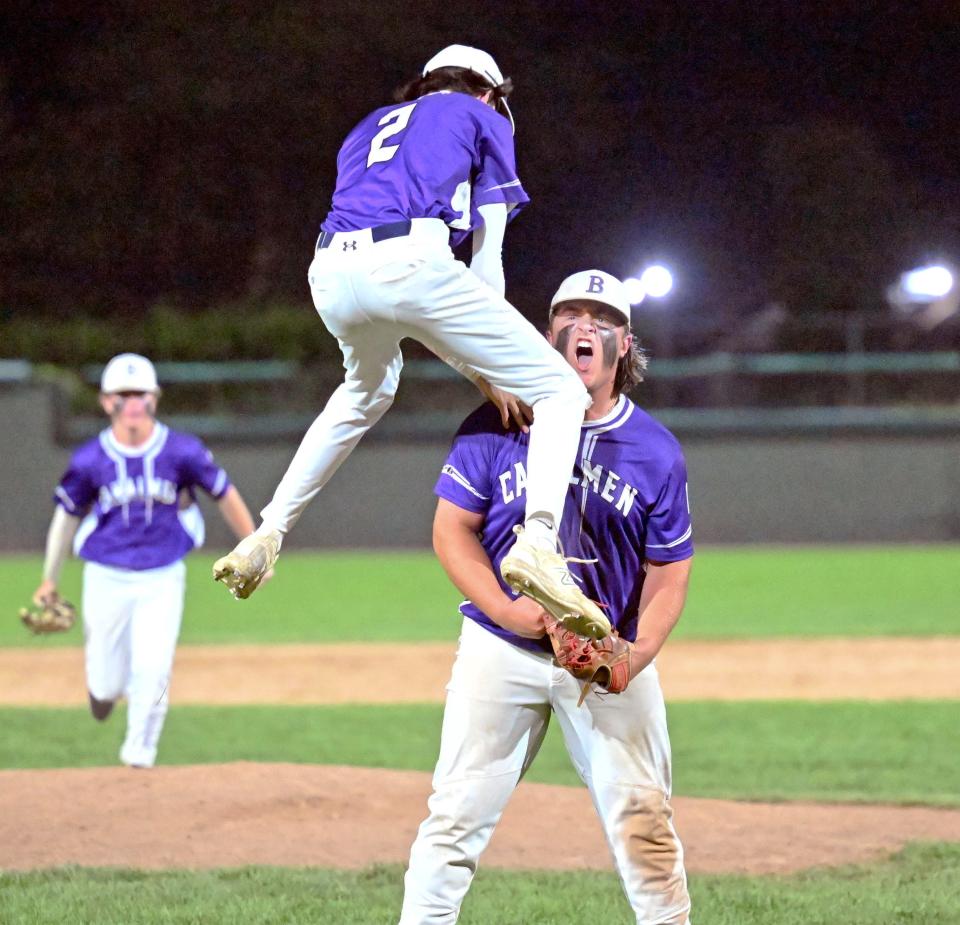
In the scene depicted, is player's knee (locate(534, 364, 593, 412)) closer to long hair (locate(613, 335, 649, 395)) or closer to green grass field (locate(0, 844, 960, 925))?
long hair (locate(613, 335, 649, 395))

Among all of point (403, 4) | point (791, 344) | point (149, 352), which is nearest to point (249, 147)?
point (403, 4)

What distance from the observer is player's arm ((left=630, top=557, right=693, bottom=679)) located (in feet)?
13.2

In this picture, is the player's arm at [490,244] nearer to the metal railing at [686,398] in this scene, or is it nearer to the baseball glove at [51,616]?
the baseball glove at [51,616]

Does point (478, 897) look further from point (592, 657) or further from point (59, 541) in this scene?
point (59, 541)

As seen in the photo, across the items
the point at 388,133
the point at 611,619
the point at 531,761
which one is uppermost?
the point at 388,133

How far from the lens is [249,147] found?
37438 mm

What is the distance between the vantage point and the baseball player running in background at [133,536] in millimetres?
7852

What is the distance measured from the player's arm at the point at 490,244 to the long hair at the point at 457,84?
0.34 m

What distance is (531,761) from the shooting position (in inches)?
159

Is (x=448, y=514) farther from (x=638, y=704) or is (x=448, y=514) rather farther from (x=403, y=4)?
(x=403, y=4)

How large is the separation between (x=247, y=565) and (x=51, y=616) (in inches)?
147

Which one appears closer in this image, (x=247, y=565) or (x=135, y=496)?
(x=247, y=565)

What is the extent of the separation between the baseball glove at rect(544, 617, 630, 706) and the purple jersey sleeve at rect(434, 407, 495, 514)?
45 cm

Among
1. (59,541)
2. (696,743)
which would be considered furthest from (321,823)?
(696,743)
